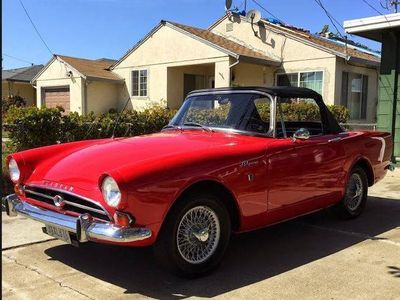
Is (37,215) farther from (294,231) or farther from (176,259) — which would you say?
(294,231)

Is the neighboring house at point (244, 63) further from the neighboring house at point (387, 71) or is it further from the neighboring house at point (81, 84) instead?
the neighboring house at point (387, 71)

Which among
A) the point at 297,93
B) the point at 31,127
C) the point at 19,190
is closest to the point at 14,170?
the point at 19,190

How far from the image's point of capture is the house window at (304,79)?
17.3 metres

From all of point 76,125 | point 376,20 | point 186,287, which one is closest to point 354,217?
point 186,287

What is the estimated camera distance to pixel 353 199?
247 inches

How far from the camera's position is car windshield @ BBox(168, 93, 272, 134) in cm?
512

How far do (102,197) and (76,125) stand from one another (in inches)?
204

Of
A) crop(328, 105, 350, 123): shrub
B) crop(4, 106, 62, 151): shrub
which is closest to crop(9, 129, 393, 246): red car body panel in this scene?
crop(4, 106, 62, 151): shrub

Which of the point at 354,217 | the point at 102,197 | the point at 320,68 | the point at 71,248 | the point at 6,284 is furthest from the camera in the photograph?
the point at 320,68

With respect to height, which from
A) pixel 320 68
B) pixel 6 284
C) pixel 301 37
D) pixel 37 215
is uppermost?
pixel 301 37

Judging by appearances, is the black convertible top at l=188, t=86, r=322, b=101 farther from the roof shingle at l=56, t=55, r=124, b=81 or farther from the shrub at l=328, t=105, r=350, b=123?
the roof shingle at l=56, t=55, r=124, b=81

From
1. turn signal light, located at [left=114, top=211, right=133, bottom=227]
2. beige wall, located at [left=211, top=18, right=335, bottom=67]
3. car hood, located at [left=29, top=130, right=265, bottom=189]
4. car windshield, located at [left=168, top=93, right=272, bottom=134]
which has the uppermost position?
beige wall, located at [left=211, top=18, right=335, bottom=67]

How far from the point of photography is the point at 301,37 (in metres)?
17.8

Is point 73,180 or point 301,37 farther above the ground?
point 301,37
